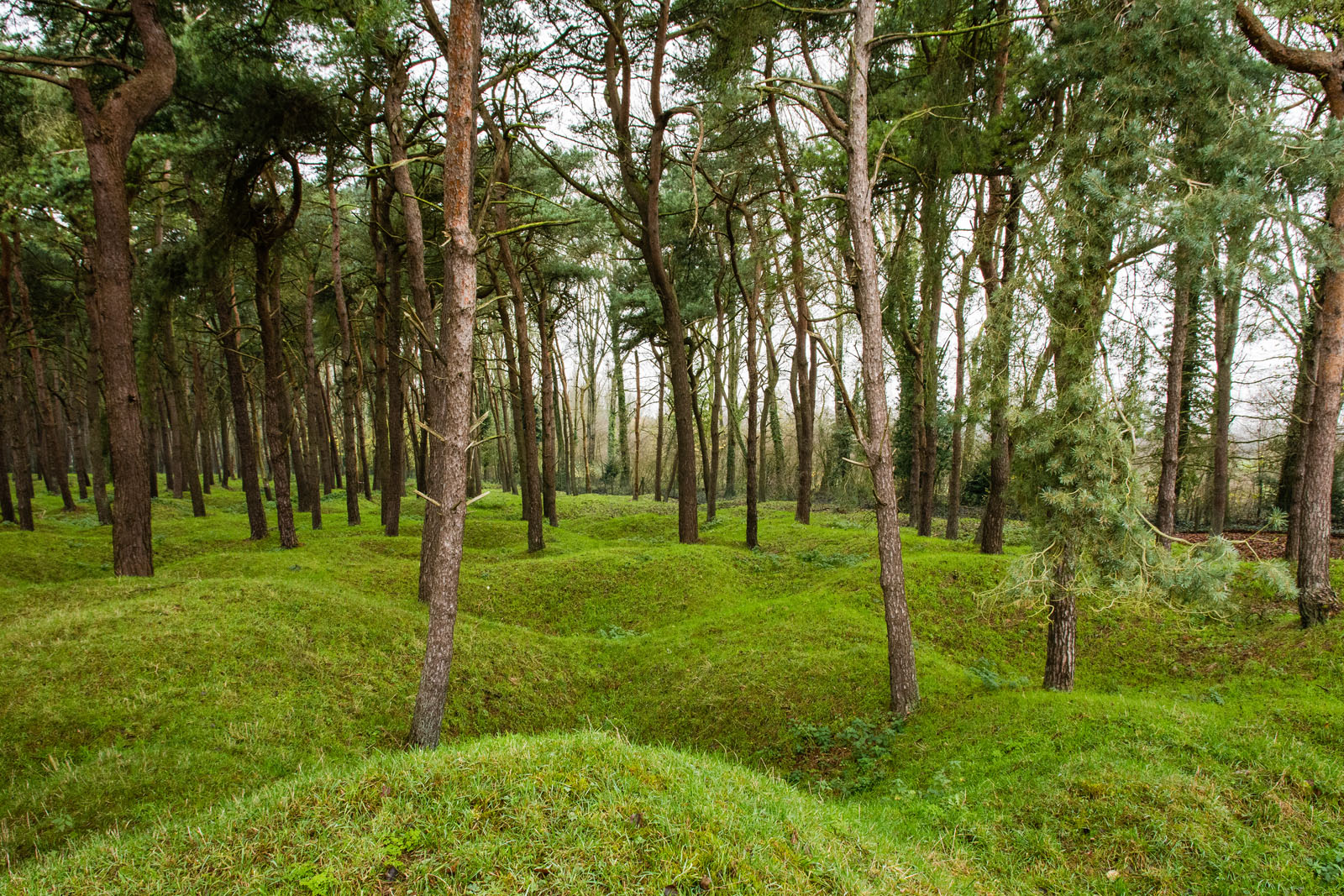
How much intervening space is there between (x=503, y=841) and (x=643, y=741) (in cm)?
458

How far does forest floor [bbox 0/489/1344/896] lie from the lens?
3.47m

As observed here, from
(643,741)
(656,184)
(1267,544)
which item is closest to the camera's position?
(643,741)

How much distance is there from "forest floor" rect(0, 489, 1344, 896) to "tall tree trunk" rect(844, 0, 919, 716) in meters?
0.67

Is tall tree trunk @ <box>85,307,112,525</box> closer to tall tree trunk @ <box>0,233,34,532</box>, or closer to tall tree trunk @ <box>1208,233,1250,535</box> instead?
tall tree trunk @ <box>0,233,34,532</box>

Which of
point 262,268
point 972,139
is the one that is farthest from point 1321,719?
point 262,268

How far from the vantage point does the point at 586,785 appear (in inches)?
150

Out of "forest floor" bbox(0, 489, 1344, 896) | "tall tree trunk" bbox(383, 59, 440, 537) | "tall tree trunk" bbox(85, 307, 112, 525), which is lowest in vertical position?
"forest floor" bbox(0, 489, 1344, 896)

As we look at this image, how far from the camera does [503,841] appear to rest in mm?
3383

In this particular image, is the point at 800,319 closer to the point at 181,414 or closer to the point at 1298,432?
the point at 1298,432

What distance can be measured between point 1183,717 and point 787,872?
505 cm

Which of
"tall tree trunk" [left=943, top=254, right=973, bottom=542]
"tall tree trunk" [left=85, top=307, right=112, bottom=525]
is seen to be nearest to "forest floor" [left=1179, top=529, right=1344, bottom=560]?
"tall tree trunk" [left=943, top=254, right=973, bottom=542]

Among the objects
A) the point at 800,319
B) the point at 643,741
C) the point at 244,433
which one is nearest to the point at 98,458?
the point at 244,433

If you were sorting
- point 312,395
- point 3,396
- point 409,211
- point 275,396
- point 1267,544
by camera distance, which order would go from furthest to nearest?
point 312,395
point 3,396
point 275,396
point 1267,544
point 409,211

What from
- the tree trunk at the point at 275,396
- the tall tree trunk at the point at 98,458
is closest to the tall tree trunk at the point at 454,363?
the tree trunk at the point at 275,396
